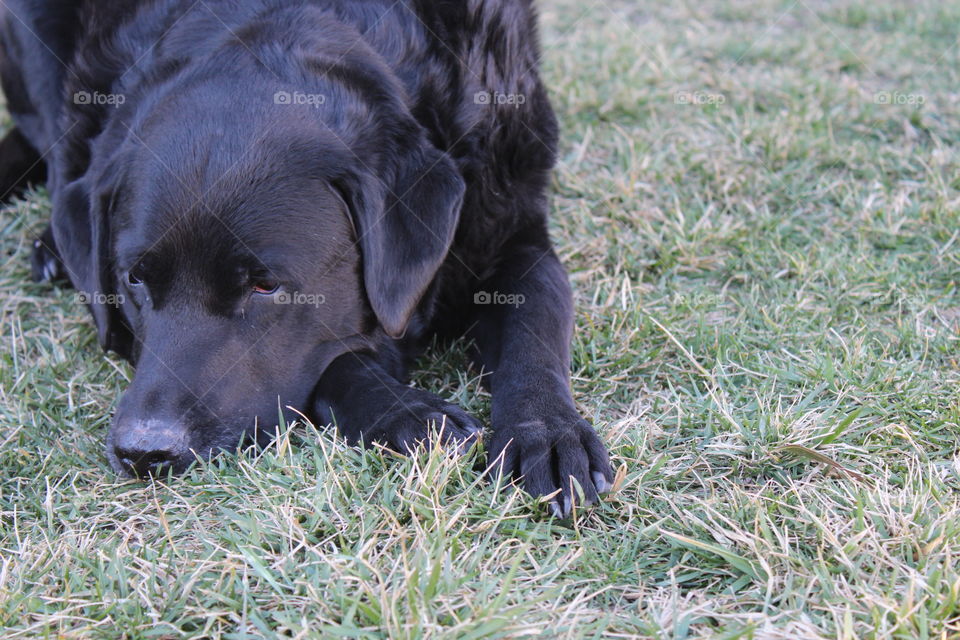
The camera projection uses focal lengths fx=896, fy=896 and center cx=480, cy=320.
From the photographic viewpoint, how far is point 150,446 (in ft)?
5.80

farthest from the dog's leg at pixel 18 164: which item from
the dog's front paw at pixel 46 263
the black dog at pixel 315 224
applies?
the black dog at pixel 315 224

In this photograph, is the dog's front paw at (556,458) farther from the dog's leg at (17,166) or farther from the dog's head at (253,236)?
the dog's leg at (17,166)

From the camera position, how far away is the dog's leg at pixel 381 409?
186 centimetres

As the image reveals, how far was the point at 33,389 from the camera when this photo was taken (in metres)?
2.25

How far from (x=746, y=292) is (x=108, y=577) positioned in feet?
5.98

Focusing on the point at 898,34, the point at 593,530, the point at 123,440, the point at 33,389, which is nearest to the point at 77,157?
the point at 33,389

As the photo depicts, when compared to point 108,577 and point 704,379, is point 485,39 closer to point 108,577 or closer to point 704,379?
point 704,379

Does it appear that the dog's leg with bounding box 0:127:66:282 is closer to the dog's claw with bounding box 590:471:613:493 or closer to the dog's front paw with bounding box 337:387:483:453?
the dog's front paw with bounding box 337:387:483:453

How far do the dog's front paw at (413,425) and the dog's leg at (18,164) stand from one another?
1975mm

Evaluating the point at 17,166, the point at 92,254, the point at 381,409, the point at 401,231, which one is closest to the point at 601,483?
the point at 381,409

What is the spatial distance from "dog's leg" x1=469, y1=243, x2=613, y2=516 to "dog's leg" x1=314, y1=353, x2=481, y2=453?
0.31 feet

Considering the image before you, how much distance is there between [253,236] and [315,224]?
145mm

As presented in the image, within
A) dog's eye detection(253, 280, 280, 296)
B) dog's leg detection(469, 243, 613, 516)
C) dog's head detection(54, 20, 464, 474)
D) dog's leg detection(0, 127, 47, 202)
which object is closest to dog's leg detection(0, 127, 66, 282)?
dog's leg detection(0, 127, 47, 202)

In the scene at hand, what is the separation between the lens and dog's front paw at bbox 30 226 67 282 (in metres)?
2.70
